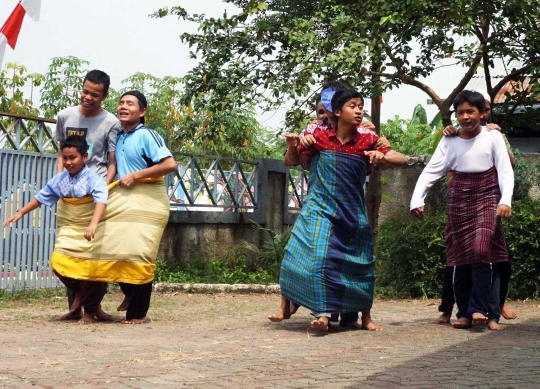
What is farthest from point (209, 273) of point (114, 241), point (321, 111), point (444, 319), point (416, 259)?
point (321, 111)

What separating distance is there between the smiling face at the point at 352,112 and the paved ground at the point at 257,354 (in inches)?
62.2

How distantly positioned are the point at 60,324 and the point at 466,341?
3176 millimetres

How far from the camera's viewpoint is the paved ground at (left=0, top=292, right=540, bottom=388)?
5.06 m

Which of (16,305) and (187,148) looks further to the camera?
(187,148)

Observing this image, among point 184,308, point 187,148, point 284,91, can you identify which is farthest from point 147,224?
point 187,148

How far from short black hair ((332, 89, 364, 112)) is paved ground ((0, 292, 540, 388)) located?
1704 millimetres

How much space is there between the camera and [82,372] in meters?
5.27

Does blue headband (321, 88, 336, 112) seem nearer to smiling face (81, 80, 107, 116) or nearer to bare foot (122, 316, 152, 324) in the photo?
smiling face (81, 80, 107, 116)

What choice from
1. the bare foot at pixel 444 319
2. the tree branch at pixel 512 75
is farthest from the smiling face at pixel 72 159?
the tree branch at pixel 512 75

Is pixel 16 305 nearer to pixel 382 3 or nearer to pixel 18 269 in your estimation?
pixel 18 269

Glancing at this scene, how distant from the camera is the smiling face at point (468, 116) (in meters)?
7.56

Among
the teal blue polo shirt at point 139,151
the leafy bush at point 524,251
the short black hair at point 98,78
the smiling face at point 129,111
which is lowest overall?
the leafy bush at point 524,251

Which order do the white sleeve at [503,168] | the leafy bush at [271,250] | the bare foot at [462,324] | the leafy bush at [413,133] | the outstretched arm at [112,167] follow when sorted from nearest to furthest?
the white sleeve at [503,168], the bare foot at [462,324], the outstretched arm at [112,167], the leafy bush at [271,250], the leafy bush at [413,133]

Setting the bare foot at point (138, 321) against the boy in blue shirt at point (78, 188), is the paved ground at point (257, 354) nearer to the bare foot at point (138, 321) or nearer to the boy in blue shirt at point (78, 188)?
the bare foot at point (138, 321)
